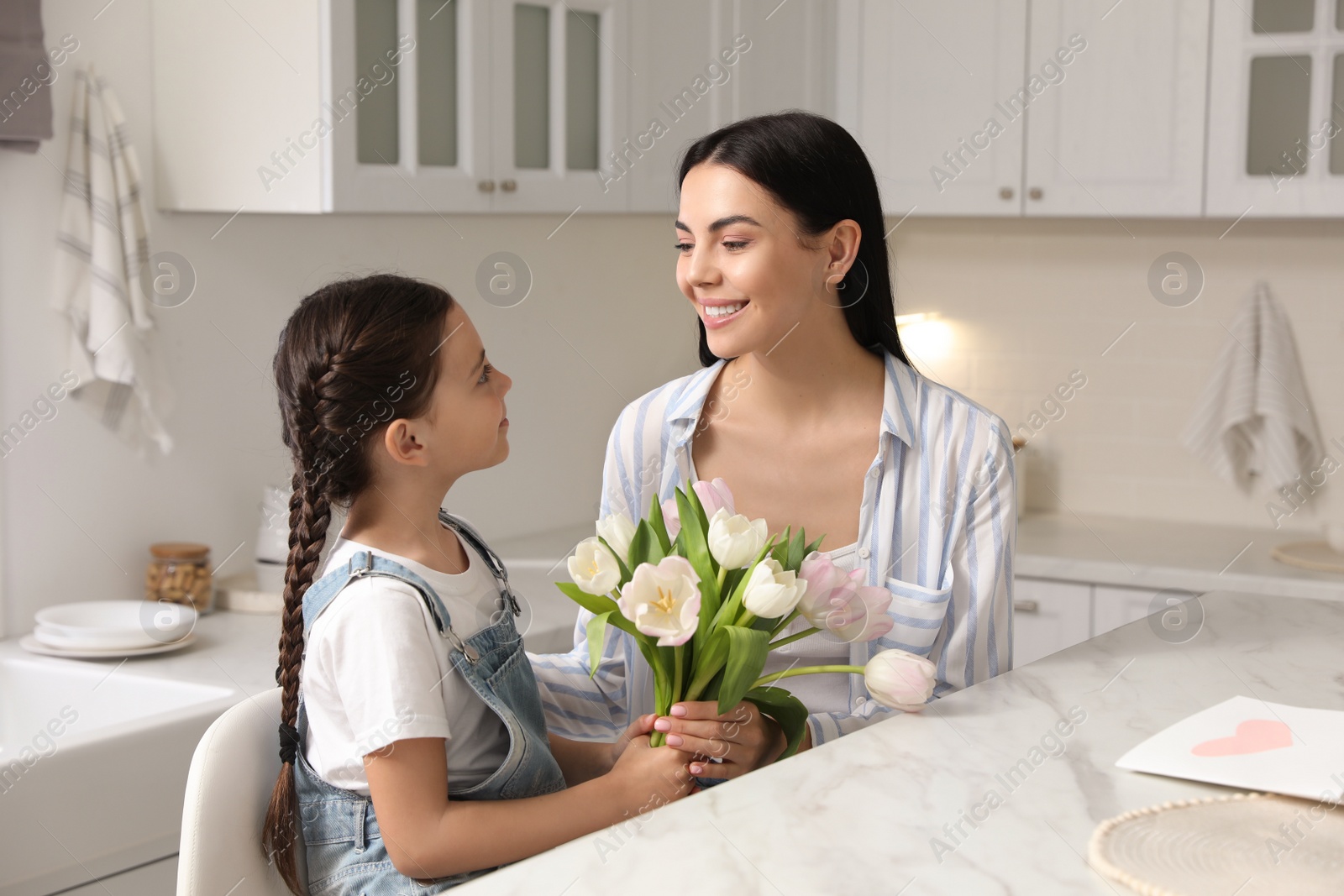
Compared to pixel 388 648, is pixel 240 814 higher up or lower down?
lower down

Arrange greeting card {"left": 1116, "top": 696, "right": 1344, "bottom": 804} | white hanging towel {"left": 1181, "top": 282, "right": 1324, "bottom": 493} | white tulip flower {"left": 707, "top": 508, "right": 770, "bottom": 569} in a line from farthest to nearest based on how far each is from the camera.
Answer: white hanging towel {"left": 1181, "top": 282, "right": 1324, "bottom": 493}, white tulip flower {"left": 707, "top": 508, "right": 770, "bottom": 569}, greeting card {"left": 1116, "top": 696, "right": 1344, "bottom": 804}

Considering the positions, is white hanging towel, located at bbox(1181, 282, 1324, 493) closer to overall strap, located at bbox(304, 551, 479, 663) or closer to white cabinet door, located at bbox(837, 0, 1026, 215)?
white cabinet door, located at bbox(837, 0, 1026, 215)

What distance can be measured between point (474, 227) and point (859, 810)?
2152mm

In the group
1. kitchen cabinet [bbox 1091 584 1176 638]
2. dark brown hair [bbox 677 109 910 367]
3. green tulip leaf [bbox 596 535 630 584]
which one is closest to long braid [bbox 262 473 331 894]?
green tulip leaf [bbox 596 535 630 584]

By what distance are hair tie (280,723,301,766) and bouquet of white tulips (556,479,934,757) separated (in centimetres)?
28

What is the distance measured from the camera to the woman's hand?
1162mm

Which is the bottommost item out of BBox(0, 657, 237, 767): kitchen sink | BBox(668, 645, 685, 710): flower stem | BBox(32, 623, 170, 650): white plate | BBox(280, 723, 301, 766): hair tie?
BBox(0, 657, 237, 767): kitchen sink

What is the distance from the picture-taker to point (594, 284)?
328 cm

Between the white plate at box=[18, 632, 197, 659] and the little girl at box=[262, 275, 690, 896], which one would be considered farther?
the white plate at box=[18, 632, 197, 659]

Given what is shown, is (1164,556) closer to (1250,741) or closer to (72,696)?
(1250,741)

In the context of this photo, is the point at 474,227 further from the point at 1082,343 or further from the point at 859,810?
the point at 859,810

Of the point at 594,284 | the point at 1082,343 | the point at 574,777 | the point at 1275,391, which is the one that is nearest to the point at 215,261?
the point at 594,284

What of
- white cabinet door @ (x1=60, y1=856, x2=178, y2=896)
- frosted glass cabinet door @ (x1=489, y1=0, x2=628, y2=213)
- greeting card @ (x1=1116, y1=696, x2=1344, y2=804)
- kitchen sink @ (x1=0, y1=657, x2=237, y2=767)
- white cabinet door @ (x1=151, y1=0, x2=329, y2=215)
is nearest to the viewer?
greeting card @ (x1=1116, y1=696, x2=1344, y2=804)

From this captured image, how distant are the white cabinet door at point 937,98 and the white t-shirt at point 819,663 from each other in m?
1.85
